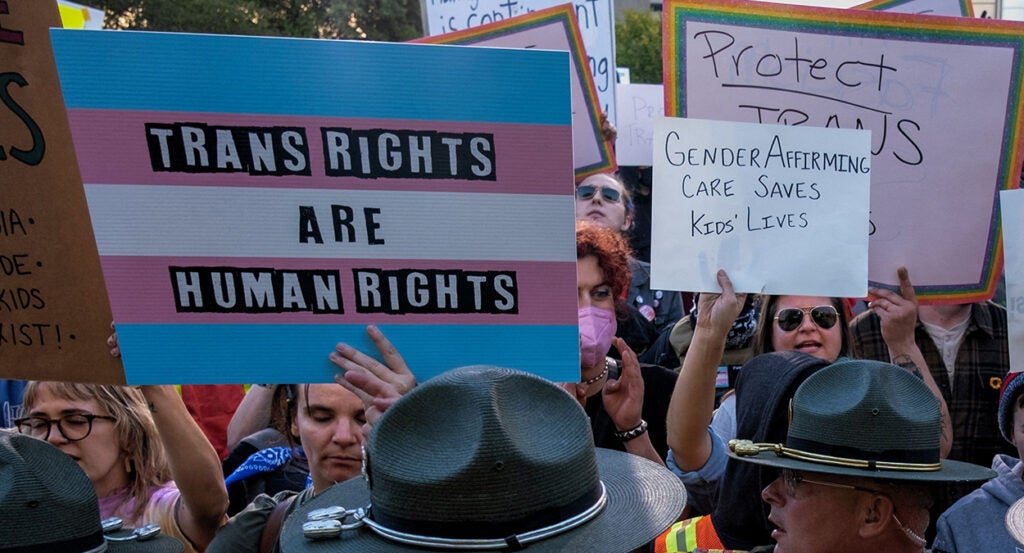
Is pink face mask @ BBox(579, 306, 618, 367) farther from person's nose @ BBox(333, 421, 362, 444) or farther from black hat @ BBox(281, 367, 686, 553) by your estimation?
black hat @ BBox(281, 367, 686, 553)

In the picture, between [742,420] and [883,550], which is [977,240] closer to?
[742,420]

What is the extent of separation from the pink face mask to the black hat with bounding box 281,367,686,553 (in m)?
1.56

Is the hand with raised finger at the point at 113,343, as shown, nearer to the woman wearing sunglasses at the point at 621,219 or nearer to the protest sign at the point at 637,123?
the woman wearing sunglasses at the point at 621,219

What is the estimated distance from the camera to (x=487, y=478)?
149cm

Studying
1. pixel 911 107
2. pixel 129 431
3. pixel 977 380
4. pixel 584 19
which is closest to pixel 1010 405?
pixel 977 380

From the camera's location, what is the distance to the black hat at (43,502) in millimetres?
1935

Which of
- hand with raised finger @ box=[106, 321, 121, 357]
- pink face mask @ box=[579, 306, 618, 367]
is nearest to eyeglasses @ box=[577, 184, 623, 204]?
pink face mask @ box=[579, 306, 618, 367]

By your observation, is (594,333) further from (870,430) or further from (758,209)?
(870,430)

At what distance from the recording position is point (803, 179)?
2789mm

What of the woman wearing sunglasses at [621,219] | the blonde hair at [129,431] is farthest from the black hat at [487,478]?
the woman wearing sunglasses at [621,219]

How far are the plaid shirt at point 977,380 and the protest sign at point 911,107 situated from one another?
443 mm

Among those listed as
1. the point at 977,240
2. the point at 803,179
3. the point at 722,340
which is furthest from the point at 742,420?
the point at 977,240

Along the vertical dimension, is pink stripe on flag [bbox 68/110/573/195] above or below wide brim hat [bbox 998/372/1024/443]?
above

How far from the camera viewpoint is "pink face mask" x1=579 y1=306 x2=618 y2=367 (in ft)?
10.7
